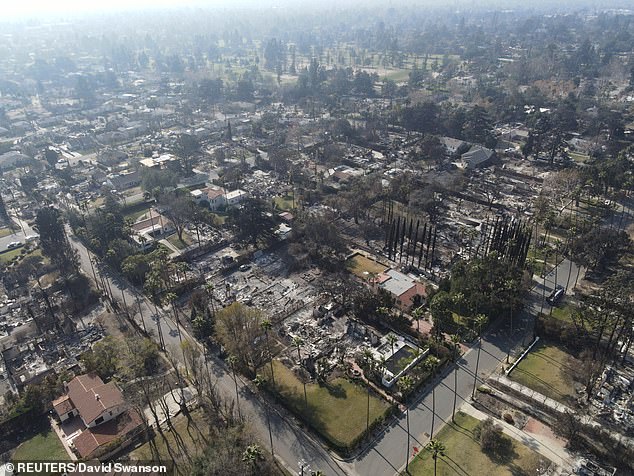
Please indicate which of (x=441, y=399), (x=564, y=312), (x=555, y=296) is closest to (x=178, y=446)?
(x=441, y=399)

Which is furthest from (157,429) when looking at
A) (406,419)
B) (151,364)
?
(406,419)

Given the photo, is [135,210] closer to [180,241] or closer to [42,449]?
[180,241]

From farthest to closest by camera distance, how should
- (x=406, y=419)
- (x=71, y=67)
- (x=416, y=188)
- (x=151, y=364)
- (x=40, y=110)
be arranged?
(x=71, y=67) → (x=40, y=110) → (x=416, y=188) → (x=151, y=364) → (x=406, y=419)

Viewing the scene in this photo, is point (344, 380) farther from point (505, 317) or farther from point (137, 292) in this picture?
point (137, 292)

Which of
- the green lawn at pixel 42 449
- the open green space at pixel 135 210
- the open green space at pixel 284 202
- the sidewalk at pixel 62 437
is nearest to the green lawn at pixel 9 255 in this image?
the open green space at pixel 135 210

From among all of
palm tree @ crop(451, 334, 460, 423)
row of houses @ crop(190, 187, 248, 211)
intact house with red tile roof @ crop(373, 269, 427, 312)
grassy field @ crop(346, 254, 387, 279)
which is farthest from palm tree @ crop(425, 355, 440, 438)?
row of houses @ crop(190, 187, 248, 211)

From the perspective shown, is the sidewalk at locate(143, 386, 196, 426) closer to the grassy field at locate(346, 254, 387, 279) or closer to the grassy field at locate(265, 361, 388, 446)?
the grassy field at locate(265, 361, 388, 446)
